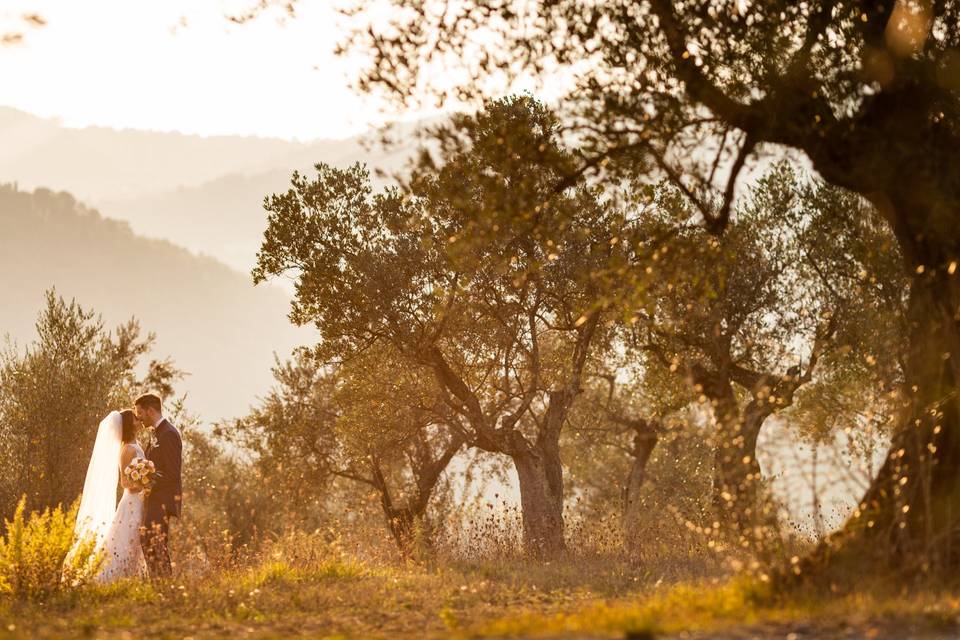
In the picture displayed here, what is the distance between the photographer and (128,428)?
15.2 m

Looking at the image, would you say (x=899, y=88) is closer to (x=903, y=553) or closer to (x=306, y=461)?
(x=903, y=553)

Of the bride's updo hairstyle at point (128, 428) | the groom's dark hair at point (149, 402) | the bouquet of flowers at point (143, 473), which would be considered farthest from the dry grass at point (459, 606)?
the bride's updo hairstyle at point (128, 428)

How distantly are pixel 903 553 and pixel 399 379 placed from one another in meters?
15.3

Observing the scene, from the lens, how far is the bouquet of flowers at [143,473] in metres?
14.1

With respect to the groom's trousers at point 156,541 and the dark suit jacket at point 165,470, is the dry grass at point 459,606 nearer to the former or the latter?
the groom's trousers at point 156,541

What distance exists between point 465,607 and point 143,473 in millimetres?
6590

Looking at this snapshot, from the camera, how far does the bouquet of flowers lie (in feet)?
46.1

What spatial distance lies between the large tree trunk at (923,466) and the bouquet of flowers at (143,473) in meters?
9.96

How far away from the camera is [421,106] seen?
10516 mm

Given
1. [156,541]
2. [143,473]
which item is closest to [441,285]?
[143,473]

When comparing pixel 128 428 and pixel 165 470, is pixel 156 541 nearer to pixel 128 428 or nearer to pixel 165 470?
pixel 165 470

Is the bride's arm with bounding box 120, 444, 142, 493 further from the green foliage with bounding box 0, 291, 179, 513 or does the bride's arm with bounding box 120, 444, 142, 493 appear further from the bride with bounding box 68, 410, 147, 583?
the green foliage with bounding box 0, 291, 179, 513

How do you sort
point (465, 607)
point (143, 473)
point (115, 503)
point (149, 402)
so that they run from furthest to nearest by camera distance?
point (115, 503)
point (149, 402)
point (143, 473)
point (465, 607)

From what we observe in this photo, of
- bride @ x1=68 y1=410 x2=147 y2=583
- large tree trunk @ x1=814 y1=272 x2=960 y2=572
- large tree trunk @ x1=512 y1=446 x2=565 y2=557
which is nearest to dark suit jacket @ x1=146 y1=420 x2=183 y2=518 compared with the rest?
bride @ x1=68 y1=410 x2=147 y2=583
